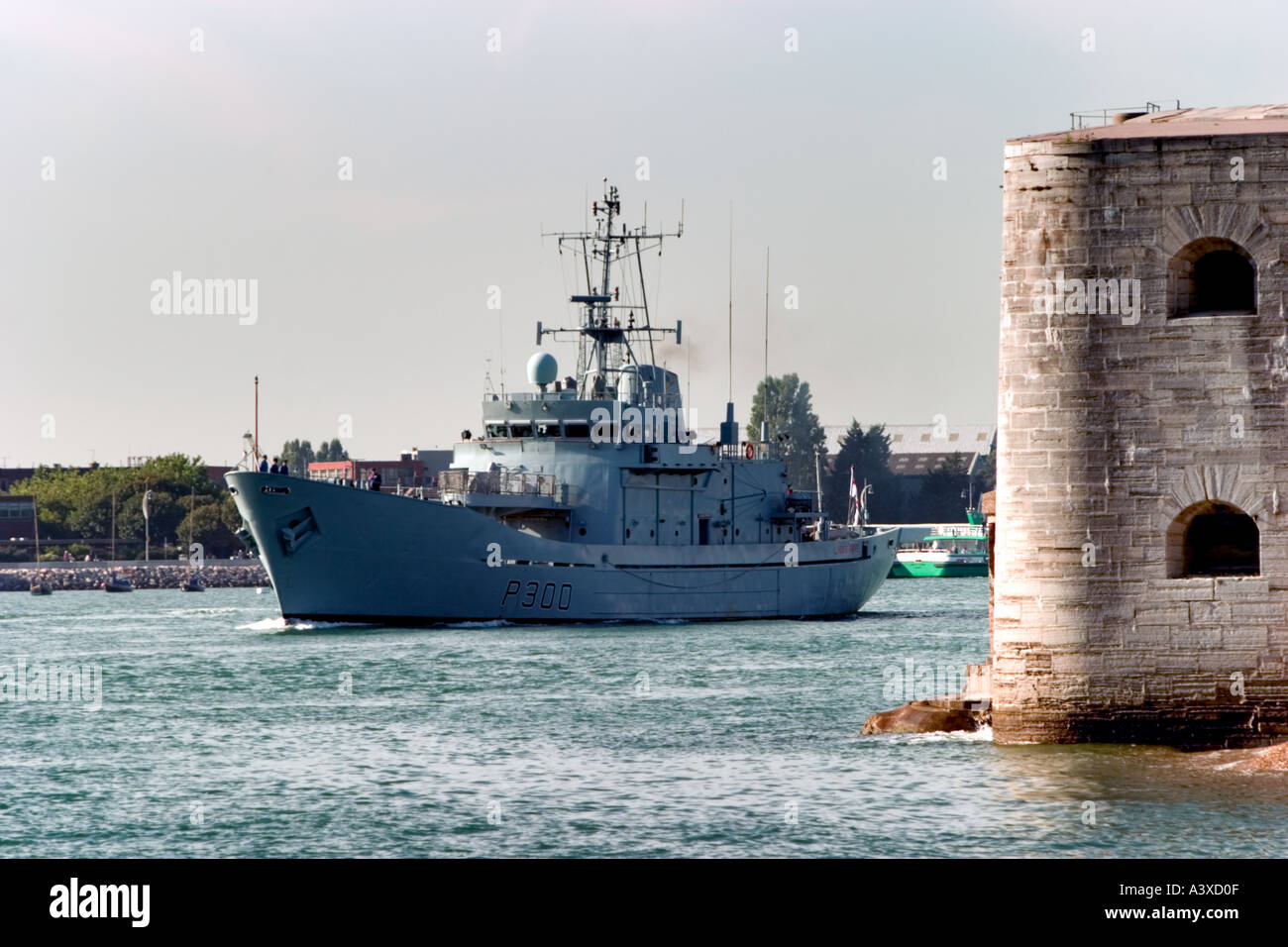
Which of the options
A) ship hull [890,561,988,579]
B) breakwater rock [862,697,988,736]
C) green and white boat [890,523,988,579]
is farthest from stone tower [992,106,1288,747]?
ship hull [890,561,988,579]

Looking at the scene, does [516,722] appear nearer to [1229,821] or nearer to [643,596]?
[1229,821]

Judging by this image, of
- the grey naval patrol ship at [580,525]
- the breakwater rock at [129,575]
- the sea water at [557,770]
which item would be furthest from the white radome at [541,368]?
the breakwater rock at [129,575]

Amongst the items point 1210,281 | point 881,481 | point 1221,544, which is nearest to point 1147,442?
point 1221,544

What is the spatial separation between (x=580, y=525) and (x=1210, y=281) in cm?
3067

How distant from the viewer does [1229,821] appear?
57.8 feet

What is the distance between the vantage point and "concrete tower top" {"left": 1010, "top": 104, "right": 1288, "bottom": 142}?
66.0 feet

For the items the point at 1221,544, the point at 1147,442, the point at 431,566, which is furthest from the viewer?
the point at 431,566

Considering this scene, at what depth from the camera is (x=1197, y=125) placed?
21016 mm

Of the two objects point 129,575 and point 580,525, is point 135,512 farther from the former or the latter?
point 580,525

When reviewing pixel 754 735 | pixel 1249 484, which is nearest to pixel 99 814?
pixel 754 735

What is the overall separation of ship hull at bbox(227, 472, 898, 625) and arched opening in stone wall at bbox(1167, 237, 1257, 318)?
26.7 metres

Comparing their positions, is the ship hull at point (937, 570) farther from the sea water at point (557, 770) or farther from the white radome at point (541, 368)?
the sea water at point (557, 770)

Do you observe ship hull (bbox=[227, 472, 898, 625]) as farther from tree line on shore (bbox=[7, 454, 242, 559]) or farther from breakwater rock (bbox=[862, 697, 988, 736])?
tree line on shore (bbox=[7, 454, 242, 559])
